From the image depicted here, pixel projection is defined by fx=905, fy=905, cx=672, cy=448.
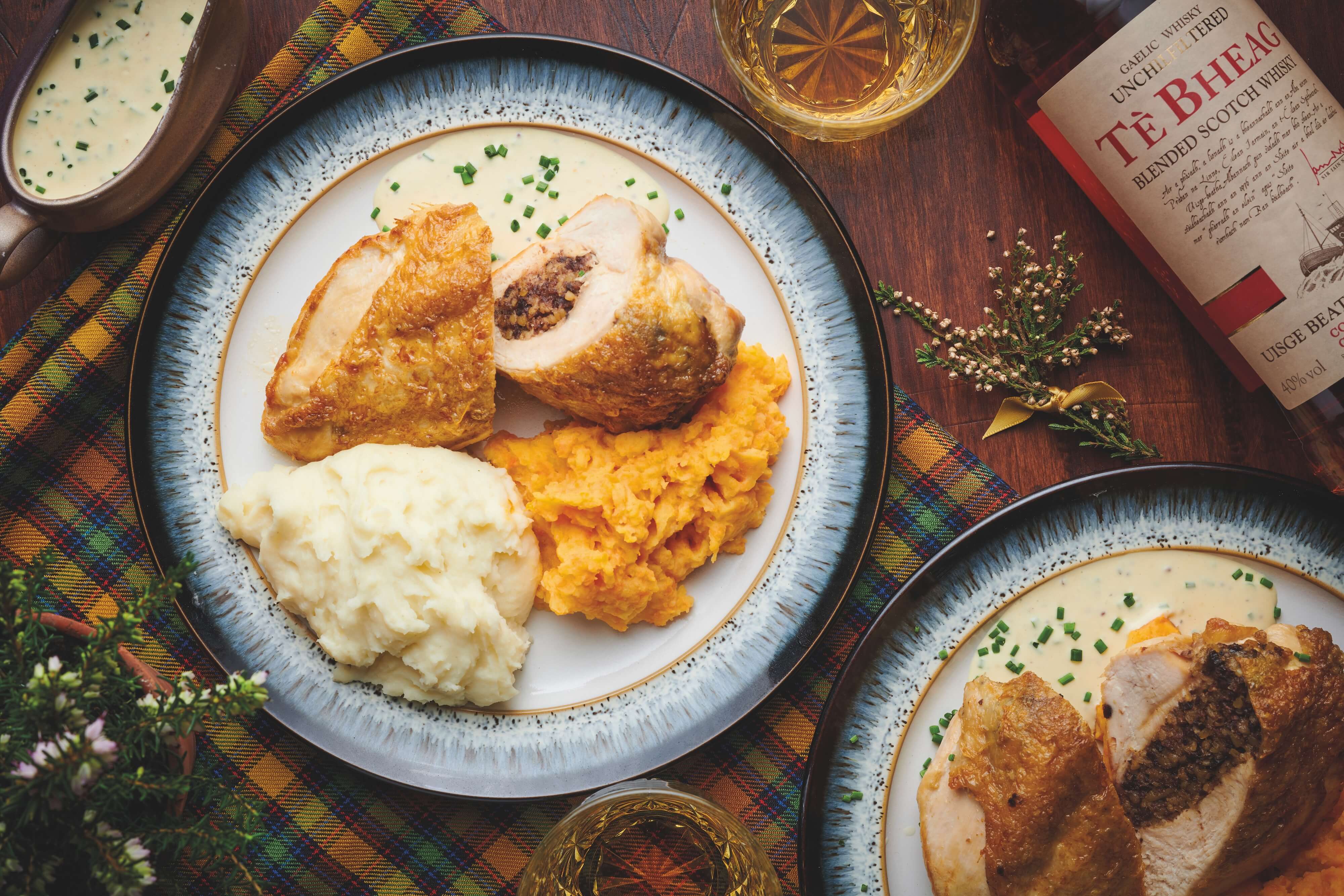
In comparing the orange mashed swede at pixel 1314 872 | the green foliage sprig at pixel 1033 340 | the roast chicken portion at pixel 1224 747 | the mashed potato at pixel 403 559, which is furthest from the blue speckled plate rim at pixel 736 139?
the orange mashed swede at pixel 1314 872

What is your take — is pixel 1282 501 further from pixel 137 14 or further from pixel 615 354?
pixel 137 14

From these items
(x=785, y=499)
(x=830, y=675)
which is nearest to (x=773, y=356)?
(x=785, y=499)

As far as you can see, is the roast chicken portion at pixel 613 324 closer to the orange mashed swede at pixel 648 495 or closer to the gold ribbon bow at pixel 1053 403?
the orange mashed swede at pixel 648 495

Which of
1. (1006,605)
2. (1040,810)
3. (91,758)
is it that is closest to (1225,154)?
(1006,605)

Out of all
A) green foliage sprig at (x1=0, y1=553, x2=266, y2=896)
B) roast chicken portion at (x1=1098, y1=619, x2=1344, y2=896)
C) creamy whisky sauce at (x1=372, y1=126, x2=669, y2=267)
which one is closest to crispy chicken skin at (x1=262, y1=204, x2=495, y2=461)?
creamy whisky sauce at (x1=372, y1=126, x2=669, y2=267)

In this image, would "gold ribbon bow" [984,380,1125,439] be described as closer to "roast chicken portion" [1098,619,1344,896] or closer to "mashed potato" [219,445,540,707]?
"roast chicken portion" [1098,619,1344,896]

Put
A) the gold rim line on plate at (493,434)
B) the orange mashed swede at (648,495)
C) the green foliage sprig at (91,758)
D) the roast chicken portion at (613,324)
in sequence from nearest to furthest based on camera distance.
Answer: the green foliage sprig at (91,758), the roast chicken portion at (613,324), the orange mashed swede at (648,495), the gold rim line on plate at (493,434)

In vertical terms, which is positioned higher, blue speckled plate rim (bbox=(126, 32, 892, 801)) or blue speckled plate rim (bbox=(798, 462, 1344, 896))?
blue speckled plate rim (bbox=(126, 32, 892, 801))
